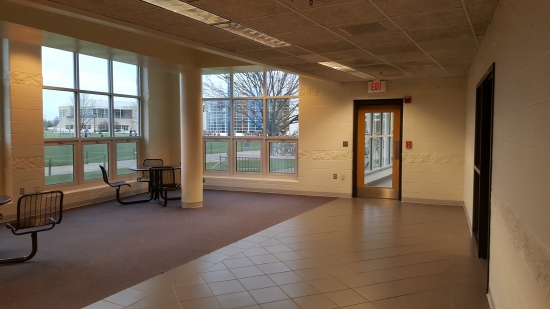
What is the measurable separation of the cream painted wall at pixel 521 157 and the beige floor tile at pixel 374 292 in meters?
0.84

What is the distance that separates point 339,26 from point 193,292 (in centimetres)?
276

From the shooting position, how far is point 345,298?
3438 millimetres

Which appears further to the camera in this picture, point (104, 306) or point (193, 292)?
point (193, 292)

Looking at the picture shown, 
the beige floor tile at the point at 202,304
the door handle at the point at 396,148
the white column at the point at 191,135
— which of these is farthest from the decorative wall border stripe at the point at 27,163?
the door handle at the point at 396,148

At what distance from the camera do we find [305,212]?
707 centimetres

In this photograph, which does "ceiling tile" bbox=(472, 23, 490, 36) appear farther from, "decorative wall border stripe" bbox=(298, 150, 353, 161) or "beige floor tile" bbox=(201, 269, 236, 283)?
"decorative wall border stripe" bbox=(298, 150, 353, 161)

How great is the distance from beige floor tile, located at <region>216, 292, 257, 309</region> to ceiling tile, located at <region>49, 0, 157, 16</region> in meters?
2.49

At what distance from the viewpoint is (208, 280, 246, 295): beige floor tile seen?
3576 mm

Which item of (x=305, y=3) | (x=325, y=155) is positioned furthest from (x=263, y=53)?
(x=325, y=155)

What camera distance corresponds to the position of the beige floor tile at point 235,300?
→ 3.29 meters

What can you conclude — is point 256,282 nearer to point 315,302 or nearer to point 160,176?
point 315,302

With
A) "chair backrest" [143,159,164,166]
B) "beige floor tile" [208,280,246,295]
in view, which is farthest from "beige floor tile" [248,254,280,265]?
"chair backrest" [143,159,164,166]

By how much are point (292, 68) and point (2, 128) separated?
15.7ft

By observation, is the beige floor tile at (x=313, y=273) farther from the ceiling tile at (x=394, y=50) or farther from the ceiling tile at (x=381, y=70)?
the ceiling tile at (x=381, y=70)
